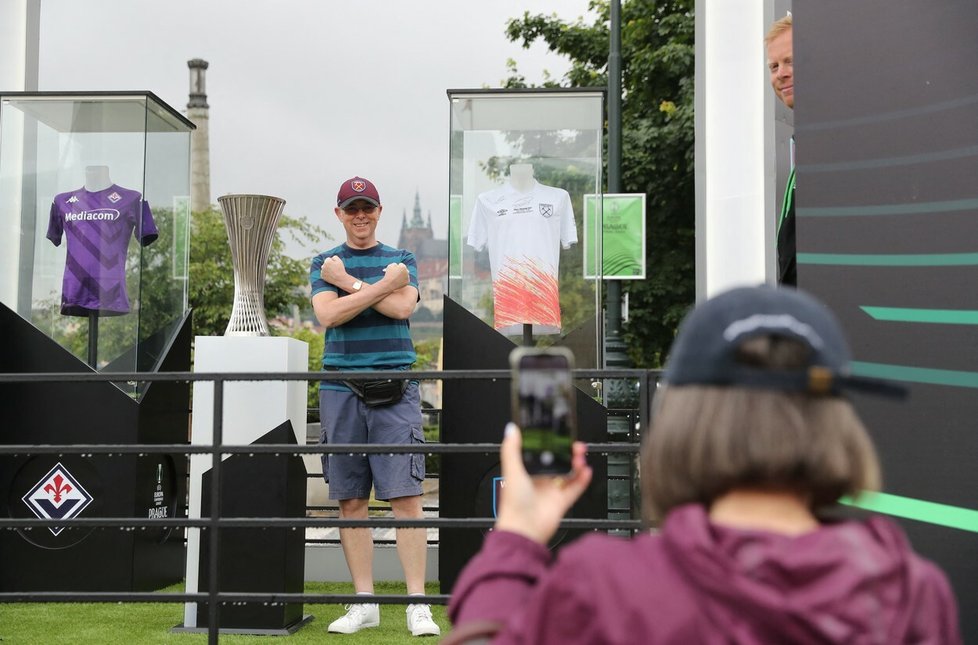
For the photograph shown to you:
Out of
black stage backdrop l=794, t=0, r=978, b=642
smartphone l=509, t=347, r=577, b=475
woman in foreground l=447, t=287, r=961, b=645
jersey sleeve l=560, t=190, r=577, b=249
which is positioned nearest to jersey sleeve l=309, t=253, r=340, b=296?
jersey sleeve l=560, t=190, r=577, b=249

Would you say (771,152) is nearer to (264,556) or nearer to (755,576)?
(264,556)

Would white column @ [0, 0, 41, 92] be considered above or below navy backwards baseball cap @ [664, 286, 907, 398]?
above

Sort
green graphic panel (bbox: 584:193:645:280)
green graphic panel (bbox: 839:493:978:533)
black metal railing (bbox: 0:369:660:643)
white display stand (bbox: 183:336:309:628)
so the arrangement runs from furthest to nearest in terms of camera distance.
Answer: green graphic panel (bbox: 584:193:645:280)
white display stand (bbox: 183:336:309:628)
black metal railing (bbox: 0:369:660:643)
green graphic panel (bbox: 839:493:978:533)

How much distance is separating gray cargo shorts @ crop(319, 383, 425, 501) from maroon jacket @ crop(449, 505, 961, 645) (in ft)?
11.9

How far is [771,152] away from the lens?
15.8 ft

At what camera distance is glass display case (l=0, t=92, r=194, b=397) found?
7.02m

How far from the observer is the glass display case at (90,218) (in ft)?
23.0

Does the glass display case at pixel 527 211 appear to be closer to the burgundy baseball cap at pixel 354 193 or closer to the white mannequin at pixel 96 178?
the burgundy baseball cap at pixel 354 193

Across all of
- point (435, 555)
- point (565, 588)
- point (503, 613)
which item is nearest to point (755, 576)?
point (565, 588)

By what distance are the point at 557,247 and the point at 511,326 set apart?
0.63 metres

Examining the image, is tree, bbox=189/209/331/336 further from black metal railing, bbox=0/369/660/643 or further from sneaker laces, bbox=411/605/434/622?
black metal railing, bbox=0/369/660/643

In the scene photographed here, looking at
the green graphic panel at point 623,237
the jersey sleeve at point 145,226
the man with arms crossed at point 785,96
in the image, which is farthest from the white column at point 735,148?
the green graphic panel at point 623,237

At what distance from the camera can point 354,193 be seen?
4973 millimetres

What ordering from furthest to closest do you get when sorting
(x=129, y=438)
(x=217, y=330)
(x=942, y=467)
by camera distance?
(x=217, y=330) → (x=129, y=438) → (x=942, y=467)
